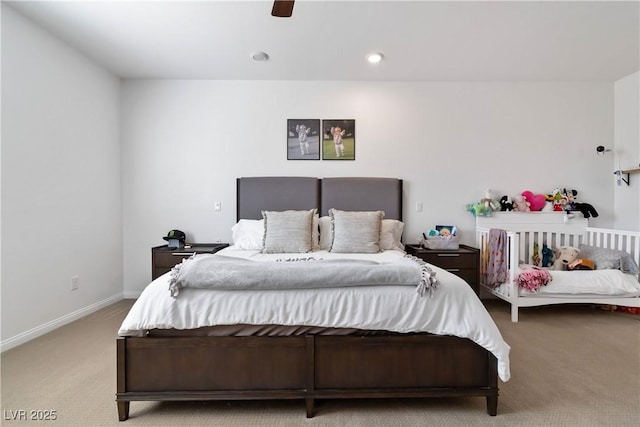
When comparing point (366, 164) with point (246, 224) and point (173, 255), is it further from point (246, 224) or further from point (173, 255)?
point (173, 255)

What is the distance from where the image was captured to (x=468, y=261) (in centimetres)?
→ 330

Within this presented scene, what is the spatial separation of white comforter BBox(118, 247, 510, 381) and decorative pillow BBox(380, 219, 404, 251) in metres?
1.50

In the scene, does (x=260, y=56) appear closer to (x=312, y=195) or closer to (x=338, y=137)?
(x=338, y=137)

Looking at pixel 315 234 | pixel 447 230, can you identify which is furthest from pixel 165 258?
pixel 447 230

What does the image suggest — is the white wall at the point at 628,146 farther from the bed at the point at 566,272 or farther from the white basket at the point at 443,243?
the white basket at the point at 443,243

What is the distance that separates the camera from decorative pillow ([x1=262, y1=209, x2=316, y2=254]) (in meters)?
2.99

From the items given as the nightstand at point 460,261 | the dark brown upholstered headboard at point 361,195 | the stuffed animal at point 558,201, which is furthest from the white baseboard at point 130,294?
the stuffed animal at point 558,201

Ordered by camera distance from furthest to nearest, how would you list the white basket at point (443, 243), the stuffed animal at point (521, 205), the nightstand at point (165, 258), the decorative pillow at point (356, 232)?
the stuffed animal at point (521, 205)
the white basket at point (443, 243)
the nightstand at point (165, 258)
the decorative pillow at point (356, 232)

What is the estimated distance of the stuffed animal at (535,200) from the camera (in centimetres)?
372

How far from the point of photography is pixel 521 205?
3.70 meters

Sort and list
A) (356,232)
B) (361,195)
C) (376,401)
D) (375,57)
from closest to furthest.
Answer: (376,401) < (356,232) < (375,57) < (361,195)

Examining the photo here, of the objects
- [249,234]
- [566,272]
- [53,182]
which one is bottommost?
[566,272]

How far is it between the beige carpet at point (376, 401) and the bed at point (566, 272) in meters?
0.48

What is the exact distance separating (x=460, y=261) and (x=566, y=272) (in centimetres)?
98
